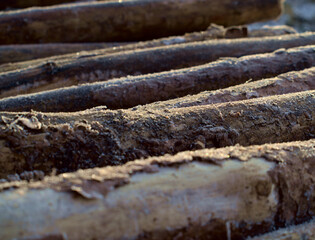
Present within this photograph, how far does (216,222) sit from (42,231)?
0.42 metres

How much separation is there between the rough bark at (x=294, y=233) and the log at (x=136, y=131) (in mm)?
309

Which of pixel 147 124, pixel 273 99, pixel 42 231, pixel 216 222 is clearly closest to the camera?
pixel 42 231

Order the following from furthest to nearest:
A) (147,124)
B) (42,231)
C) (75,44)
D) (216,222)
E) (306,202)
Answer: (75,44) → (147,124) → (306,202) → (216,222) → (42,231)

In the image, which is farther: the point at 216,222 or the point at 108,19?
the point at 108,19

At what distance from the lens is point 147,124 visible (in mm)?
Answer: 1054

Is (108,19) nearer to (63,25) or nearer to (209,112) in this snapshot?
(63,25)

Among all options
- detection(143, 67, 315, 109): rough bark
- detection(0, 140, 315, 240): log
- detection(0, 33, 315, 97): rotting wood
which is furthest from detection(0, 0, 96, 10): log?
detection(0, 140, 315, 240): log

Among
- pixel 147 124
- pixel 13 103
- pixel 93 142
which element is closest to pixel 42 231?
pixel 93 142

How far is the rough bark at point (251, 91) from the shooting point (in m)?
1.25

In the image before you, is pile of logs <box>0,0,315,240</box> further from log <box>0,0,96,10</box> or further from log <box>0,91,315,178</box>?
log <box>0,0,96,10</box>

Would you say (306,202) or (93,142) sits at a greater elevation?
(93,142)

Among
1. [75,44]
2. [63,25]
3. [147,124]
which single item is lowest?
[147,124]

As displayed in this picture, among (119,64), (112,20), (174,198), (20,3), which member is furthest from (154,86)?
(20,3)

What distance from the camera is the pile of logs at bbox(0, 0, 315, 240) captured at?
0.75m
